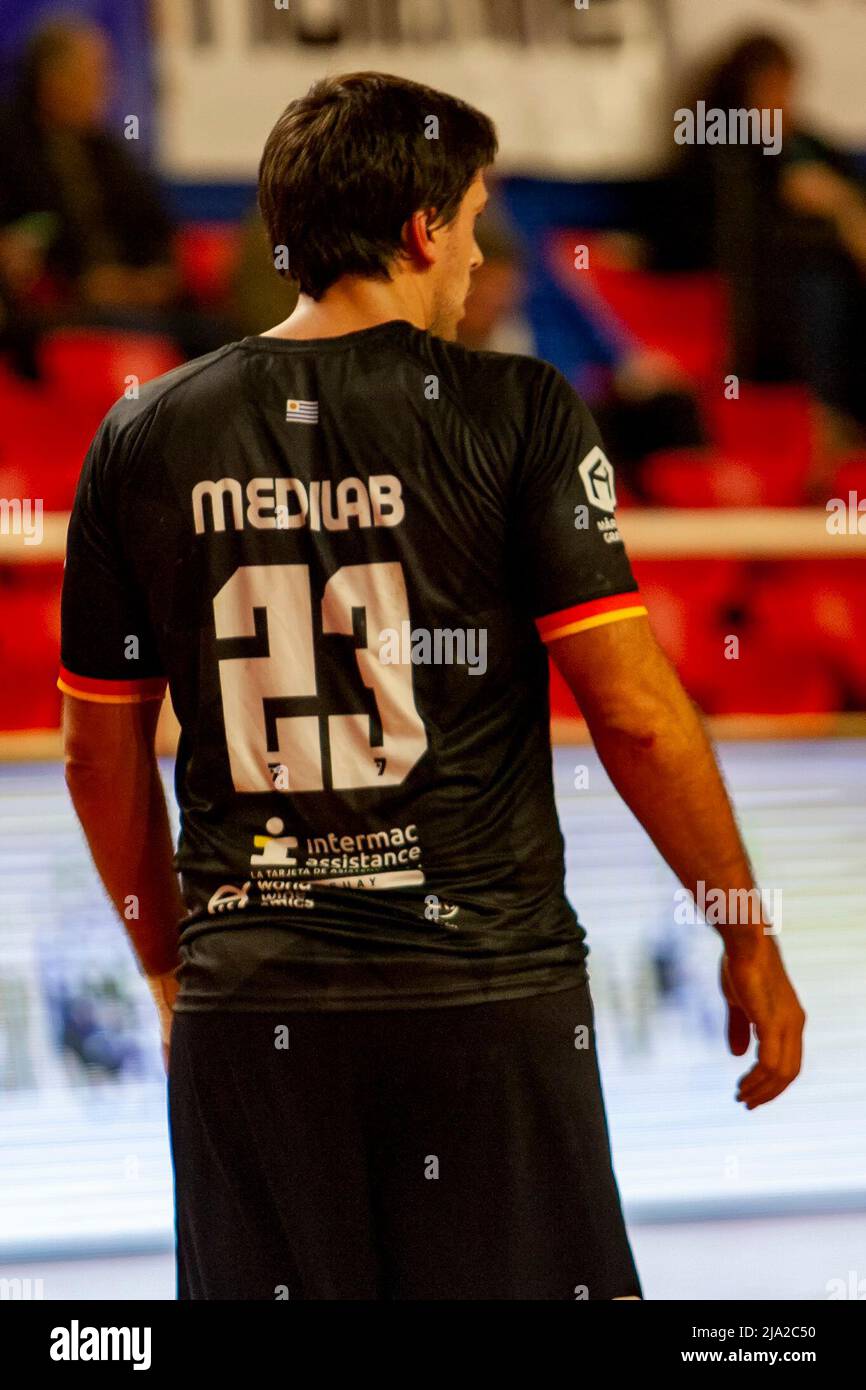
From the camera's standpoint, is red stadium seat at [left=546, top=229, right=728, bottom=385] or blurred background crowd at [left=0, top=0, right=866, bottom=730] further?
red stadium seat at [left=546, top=229, right=728, bottom=385]

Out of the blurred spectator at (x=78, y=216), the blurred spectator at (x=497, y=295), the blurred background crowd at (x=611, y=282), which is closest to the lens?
the blurred spectator at (x=497, y=295)

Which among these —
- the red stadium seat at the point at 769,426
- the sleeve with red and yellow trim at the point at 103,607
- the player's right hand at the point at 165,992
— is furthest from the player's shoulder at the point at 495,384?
the red stadium seat at the point at 769,426

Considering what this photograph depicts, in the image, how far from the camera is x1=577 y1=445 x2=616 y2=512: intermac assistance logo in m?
1.34

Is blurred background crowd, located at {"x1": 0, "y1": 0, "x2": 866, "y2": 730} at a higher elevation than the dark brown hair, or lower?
higher

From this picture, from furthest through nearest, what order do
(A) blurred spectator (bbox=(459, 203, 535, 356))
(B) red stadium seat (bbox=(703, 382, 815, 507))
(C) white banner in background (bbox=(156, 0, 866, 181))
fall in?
1. (C) white banner in background (bbox=(156, 0, 866, 181))
2. (B) red stadium seat (bbox=(703, 382, 815, 507))
3. (A) blurred spectator (bbox=(459, 203, 535, 356))

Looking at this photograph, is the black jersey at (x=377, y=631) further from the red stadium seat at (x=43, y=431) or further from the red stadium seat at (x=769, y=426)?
the red stadium seat at (x=769, y=426)

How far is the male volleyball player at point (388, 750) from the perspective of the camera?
131 centimetres

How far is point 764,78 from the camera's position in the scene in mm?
4727

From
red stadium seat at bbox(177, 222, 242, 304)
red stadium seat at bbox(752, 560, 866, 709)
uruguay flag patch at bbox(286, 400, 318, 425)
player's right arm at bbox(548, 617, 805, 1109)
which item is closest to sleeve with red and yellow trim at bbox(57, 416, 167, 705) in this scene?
uruguay flag patch at bbox(286, 400, 318, 425)

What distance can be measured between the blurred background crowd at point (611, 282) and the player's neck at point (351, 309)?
2.53 m

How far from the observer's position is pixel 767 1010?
1.41 meters

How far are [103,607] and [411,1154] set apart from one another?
22.4 inches

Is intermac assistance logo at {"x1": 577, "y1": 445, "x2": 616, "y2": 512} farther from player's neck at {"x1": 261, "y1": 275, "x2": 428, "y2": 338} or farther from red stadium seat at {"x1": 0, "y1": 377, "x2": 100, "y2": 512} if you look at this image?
red stadium seat at {"x1": 0, "y1": 377, "x2": 100, "y2": 512}

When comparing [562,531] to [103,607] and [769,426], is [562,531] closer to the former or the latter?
[103,607]
